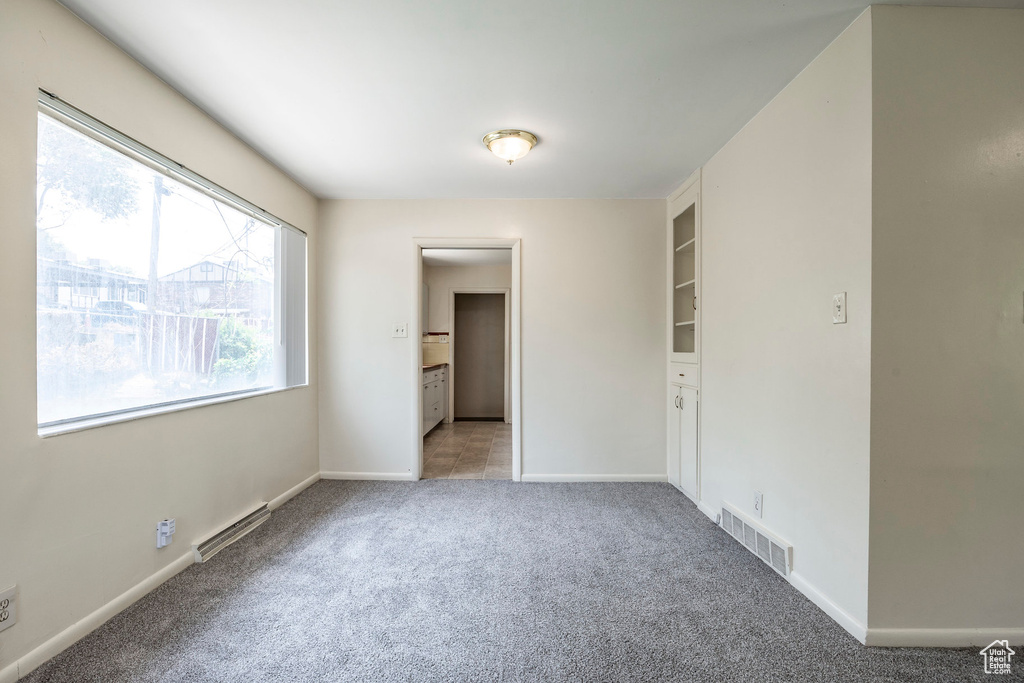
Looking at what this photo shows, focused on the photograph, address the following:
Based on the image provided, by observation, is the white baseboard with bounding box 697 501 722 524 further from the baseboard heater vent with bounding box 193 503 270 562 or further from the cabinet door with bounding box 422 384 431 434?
the cabinet door with bounding box 422 384 431 434

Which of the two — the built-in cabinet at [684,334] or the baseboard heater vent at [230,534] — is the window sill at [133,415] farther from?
the built-in cabinet at [684,334]

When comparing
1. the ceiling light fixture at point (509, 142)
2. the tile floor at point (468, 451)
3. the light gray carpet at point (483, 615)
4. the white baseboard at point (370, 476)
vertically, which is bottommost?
the tile floor at point (468, 451)

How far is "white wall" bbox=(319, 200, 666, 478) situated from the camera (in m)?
3.75

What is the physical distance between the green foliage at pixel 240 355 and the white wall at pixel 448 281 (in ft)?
11.8

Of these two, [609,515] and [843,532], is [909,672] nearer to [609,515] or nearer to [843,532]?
[843,532]

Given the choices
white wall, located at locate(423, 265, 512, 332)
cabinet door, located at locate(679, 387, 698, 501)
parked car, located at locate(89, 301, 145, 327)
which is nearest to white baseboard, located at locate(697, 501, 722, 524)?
cabinet door, located at locate(679, 387, 698, 501)

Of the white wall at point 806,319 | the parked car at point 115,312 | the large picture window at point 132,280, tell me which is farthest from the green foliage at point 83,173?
the white wall at point 806,319

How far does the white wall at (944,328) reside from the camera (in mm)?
1635

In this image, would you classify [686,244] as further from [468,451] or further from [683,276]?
[468,451]

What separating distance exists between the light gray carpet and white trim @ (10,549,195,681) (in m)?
0.04

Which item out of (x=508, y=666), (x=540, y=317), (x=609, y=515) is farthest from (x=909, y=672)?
(x=540, y=317)

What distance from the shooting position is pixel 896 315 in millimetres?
1633

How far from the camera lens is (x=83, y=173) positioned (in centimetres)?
175

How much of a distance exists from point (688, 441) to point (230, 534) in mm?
3015
